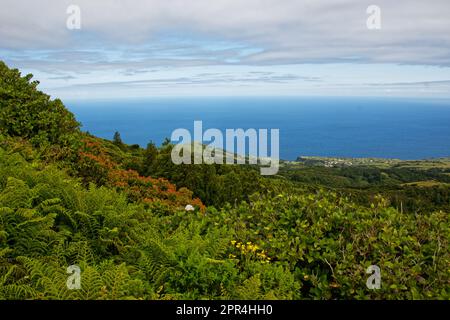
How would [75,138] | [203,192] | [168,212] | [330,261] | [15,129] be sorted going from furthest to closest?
1. [203,192]
2. [75,138]
3. [15,129]
4. [168,212]
5. [330,261]

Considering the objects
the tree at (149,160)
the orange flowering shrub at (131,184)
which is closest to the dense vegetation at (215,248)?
the orange flowering shrub at (131,184)

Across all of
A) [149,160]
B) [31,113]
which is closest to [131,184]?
[31,113]

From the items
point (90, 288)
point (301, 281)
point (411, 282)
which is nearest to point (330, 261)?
point (301, 281)

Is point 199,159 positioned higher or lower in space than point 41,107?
lower

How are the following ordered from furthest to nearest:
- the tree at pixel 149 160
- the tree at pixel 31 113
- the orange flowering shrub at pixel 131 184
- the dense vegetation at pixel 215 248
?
the tree at pixel 149 160
the orange flowering shrub at pixel 131 184
the tree at pixel 31 113
the dense vegetation at pixel 215 248

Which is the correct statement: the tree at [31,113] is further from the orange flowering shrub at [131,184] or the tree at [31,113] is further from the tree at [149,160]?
the tree at [149,160]

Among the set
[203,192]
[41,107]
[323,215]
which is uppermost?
[41,107]

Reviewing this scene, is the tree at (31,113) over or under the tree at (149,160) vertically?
over

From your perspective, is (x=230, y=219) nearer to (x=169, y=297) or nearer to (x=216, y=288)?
(x=216, y=288)

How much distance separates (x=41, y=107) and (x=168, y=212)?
18.2ft

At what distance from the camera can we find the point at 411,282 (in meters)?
4.69

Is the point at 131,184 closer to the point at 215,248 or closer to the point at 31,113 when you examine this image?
the point at 31,113

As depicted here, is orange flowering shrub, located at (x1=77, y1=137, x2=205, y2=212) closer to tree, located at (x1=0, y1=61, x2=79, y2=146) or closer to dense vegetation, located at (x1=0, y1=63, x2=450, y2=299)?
tree, located at (x1=0, y1=61, x2=79, y2=146)

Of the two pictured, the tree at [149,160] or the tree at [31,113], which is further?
the tree at [149,160]
